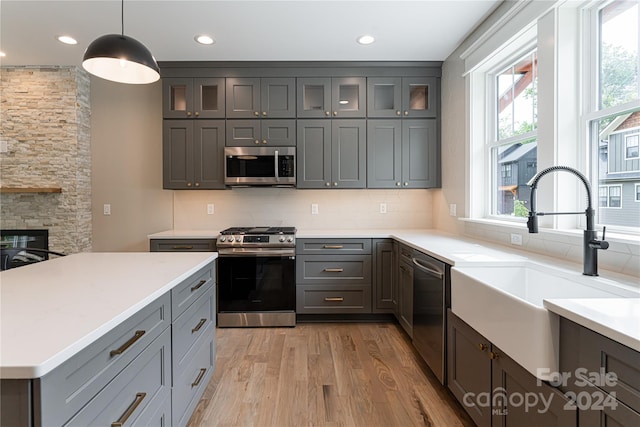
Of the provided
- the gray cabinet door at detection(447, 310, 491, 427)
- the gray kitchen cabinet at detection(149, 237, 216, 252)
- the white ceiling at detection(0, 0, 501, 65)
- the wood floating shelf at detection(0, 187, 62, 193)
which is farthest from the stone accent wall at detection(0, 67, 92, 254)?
the gray cabinet door at detection(447, 310, 491, 427)

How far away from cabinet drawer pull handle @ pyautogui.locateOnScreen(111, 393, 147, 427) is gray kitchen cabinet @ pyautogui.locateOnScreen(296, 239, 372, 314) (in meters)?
2.14

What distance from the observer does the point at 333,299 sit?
3.31 meters

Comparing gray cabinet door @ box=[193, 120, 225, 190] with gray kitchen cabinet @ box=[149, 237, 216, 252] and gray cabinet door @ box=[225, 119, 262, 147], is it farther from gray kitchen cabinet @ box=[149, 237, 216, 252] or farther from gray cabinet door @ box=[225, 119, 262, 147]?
gray kitchen cabinet @ box=[149, 237, 216, 252]

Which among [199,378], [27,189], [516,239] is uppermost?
[27,189]

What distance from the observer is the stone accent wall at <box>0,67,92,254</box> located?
3.61 meters

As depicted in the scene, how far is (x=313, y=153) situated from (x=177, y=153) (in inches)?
56.9

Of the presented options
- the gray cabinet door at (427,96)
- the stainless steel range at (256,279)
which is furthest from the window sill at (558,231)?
the stainless steel range at (256,279)

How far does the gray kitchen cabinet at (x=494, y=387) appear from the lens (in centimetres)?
112

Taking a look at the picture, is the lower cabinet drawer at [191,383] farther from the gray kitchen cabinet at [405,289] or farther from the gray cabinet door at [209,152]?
the gray cabinet door at [209,152]

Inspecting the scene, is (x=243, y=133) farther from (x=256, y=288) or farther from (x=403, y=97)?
(x=403, y=97)

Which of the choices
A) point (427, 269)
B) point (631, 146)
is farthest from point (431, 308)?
point (631, 146)

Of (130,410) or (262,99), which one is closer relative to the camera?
(130,410)

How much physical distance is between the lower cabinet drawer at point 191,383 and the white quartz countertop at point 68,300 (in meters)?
0.51

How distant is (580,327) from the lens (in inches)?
39.2
